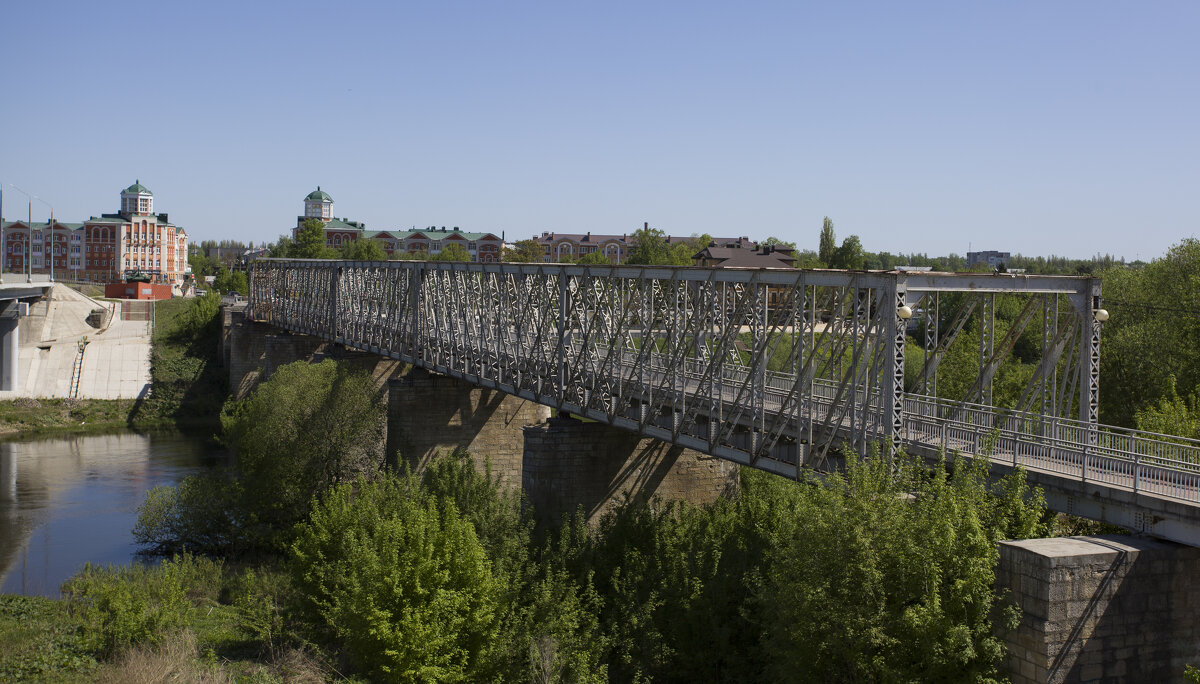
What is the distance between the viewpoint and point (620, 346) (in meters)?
34.7

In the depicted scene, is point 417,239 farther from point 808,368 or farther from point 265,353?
point 808,368

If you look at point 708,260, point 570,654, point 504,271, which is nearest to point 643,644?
point 570,654

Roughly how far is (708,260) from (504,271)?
87.1m

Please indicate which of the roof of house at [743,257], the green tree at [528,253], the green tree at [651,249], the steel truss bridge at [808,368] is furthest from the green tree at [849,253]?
the steel truss bridge at [808,368]

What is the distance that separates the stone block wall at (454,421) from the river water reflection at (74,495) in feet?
40.5

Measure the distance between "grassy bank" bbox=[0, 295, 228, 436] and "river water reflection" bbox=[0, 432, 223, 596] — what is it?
16.0 feet

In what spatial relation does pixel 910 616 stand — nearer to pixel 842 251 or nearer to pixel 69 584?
pixel 69 584

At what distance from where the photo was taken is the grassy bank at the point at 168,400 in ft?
265

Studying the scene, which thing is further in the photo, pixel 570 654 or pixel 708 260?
pixel 708 260

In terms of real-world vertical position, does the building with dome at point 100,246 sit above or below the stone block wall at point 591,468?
above

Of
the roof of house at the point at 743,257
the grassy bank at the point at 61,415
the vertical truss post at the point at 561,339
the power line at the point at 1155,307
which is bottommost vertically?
the grassy bank at the point at 61,415

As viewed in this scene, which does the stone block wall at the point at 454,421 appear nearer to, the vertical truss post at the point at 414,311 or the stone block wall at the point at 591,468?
the vertical truss post at the point at 414,311

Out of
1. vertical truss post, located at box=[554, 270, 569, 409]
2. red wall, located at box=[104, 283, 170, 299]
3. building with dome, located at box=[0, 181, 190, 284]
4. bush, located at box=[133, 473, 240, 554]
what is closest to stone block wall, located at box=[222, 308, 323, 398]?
red wall, located at box=[104, 283, 170, 299]

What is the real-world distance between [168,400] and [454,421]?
162ft
